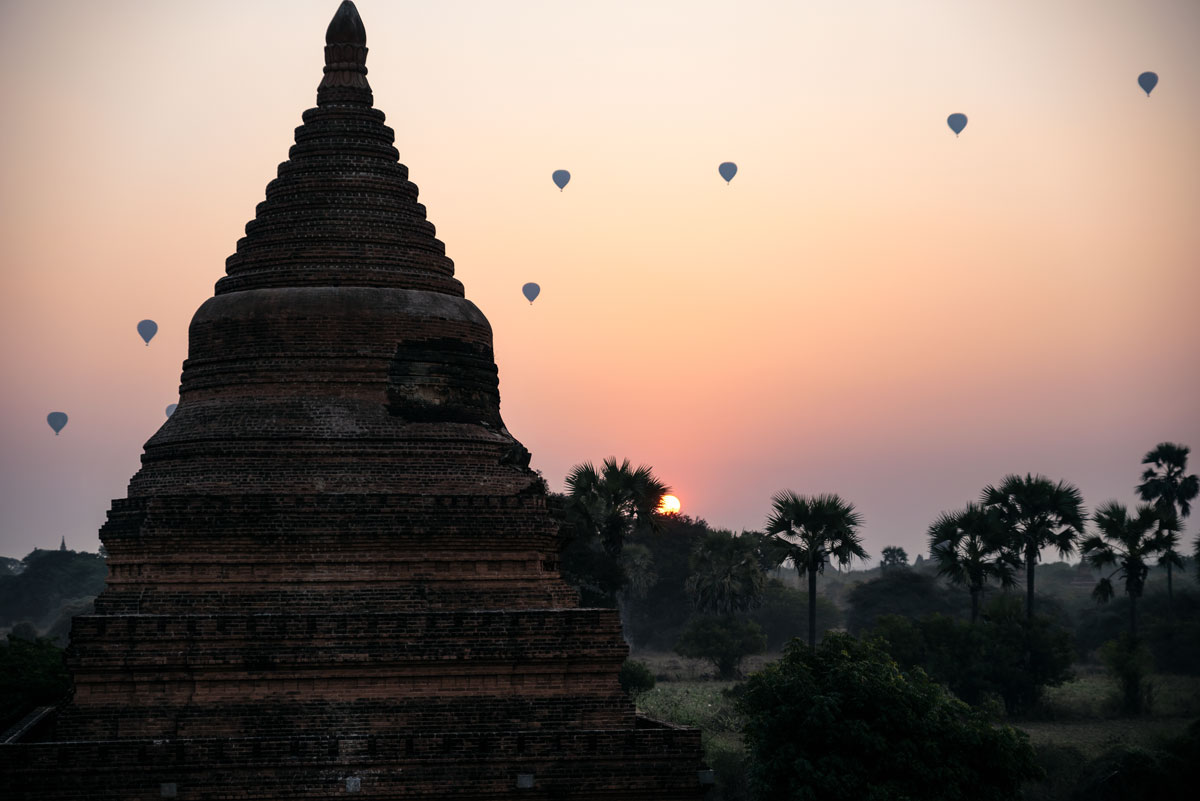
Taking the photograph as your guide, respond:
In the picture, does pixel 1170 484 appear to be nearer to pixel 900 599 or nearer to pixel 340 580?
pixel 900 599

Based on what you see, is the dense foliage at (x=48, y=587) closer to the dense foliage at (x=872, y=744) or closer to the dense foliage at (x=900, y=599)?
the dense foliage at (x=900, y=599)

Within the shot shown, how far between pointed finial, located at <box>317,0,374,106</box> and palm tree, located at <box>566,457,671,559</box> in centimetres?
2568

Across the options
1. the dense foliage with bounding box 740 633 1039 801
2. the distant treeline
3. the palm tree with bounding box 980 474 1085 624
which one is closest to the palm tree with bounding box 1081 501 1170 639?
the palm tree with bounding box 980 474 1085 624

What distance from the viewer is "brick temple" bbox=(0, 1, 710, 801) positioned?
23.0 meters

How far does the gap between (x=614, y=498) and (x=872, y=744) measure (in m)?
25.4

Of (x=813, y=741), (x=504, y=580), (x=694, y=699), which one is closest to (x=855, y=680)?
(x=813, y=741)

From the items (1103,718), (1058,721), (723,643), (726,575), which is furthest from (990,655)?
(726,575)

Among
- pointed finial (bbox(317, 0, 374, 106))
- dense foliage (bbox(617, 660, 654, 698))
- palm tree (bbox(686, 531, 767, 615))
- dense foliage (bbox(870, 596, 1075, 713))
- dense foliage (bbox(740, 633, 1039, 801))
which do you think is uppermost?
pointed finial (bbox(317, 0, 374, 106))

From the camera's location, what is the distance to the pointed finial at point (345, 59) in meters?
29.8

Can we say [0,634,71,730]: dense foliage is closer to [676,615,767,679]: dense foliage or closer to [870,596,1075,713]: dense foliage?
[870,596,1075,713]: dense foliage

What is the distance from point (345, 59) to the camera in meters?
30.0

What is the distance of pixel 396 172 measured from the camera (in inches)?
1147

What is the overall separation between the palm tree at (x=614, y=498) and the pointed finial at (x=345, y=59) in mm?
25682

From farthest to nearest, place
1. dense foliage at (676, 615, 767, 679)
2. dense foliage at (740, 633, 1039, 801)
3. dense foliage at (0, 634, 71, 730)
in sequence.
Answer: dense foliage at (676, 615, 767, 679), dense foliage at (0, 634, 71, 730), dense foliage at (740, 633, 1039, 801)
